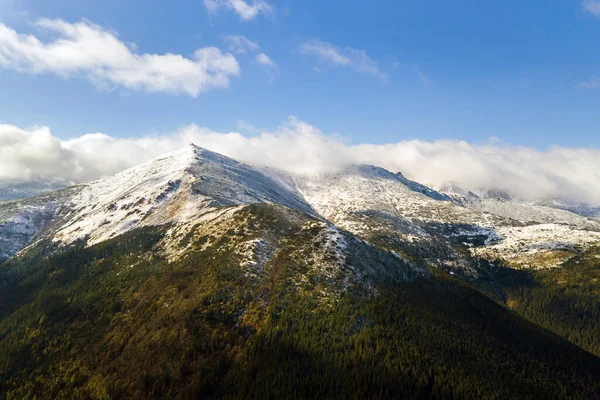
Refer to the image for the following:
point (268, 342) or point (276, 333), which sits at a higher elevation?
point (276, 333)

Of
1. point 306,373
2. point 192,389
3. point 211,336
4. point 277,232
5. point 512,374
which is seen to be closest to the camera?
point 192,389

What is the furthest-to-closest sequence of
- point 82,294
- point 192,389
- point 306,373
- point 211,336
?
point 82,294 < point 211,336 < point 306,373 < point 192,389

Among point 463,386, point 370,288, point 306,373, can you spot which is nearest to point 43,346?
point 306,373

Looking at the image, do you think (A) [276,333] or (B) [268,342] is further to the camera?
(A) [276,333]

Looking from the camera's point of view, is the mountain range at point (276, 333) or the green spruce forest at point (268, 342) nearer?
the green spruce forest at point (268, 342)

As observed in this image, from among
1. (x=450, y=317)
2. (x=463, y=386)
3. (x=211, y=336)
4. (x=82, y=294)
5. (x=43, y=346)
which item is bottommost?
(x=43, y=346)

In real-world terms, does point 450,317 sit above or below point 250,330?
above

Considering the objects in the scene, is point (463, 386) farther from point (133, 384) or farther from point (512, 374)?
point (133, 384)

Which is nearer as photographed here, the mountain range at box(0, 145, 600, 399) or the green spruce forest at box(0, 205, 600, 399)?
the green spruce forest at box(0, 205, 600, 399)
